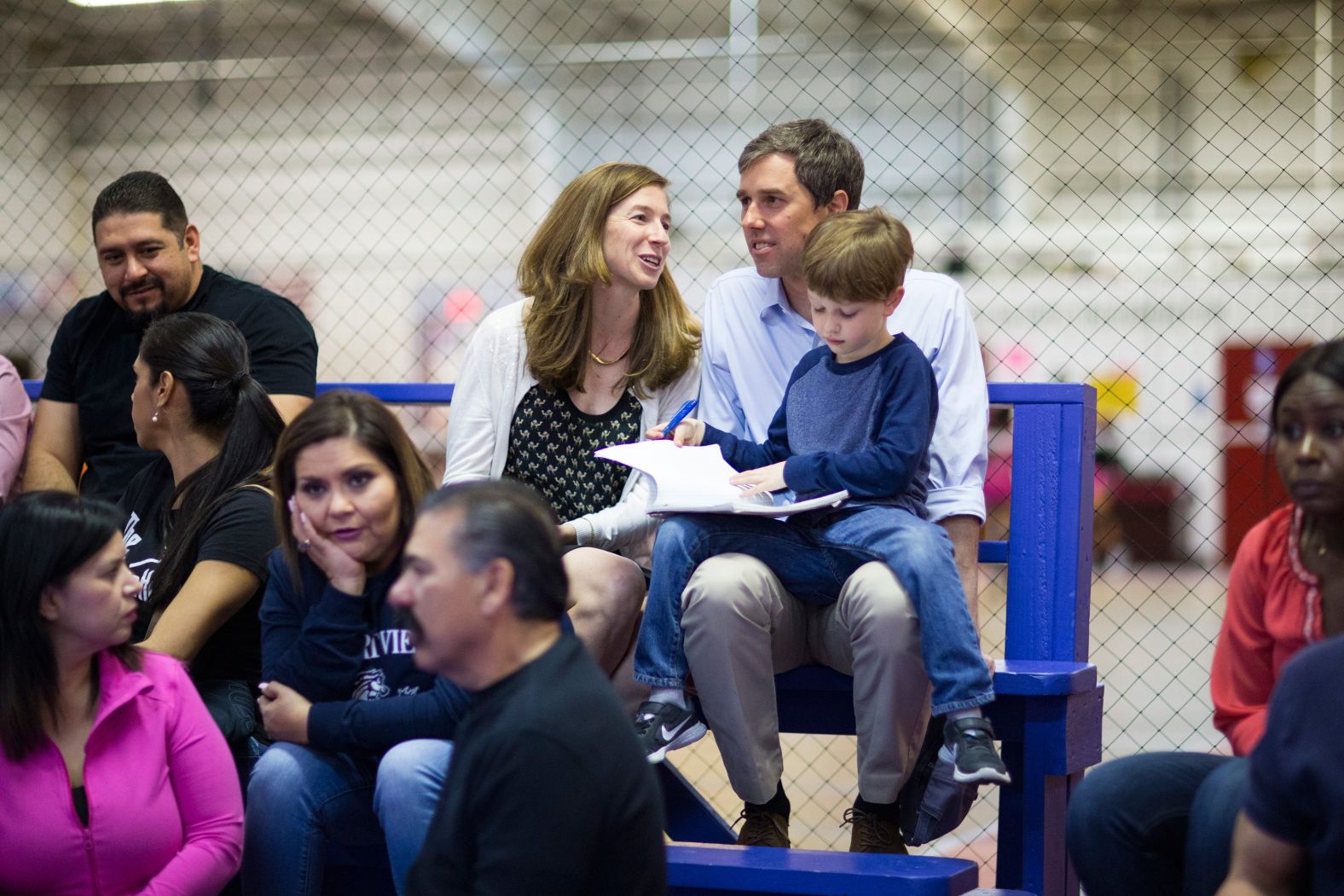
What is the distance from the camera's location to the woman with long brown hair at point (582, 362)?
266cm

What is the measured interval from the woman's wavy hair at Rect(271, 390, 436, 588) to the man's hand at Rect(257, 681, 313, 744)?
0.15 metres

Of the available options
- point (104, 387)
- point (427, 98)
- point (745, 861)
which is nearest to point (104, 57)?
point (427, 98)

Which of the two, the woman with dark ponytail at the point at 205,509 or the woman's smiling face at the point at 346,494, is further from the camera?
the woman with dark ponytail at the point at 205,509

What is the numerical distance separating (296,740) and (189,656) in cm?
34

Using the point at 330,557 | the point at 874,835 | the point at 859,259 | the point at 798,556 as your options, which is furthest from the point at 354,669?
the point at 859,259

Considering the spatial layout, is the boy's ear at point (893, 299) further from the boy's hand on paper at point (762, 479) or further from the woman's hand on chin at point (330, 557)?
the woman's hand on chin at point (330, 557)

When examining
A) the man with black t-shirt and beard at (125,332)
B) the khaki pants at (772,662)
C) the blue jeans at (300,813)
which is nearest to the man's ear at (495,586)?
the blue jeans at (300,813)

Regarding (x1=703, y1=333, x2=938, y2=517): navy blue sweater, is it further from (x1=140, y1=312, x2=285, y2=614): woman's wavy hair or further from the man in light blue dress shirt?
(x1=140, y1=312, x2=285, y2=614): woman's wavy hair

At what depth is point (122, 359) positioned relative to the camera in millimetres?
3156

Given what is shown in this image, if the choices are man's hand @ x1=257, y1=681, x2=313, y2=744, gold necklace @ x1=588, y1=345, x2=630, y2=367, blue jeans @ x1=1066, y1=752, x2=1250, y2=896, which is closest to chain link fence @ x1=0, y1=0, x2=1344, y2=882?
gold necklace @ x1=588, y1=345, x2=630, y2=367

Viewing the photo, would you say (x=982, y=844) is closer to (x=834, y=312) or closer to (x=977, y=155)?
(x=834, y=312)

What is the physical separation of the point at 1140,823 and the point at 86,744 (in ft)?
4.57

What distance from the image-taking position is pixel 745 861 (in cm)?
204

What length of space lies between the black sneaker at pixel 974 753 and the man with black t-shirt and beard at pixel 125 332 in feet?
5.38
